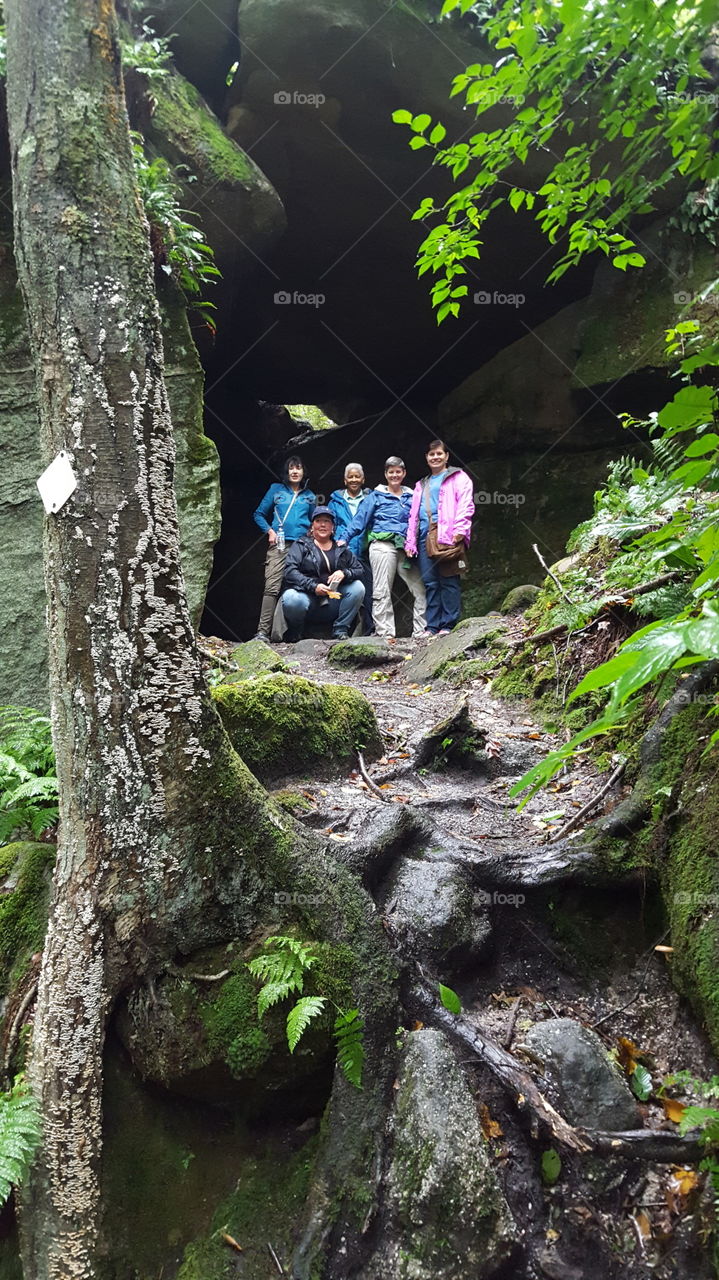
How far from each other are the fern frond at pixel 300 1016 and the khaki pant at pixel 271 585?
8.01 metres

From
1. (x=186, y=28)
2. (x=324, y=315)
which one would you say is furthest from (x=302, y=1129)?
(x=324, y=315)

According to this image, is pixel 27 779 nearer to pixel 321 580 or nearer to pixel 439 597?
pixel 321 580

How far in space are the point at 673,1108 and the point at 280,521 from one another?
862 centimetres

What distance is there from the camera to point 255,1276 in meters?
2.33

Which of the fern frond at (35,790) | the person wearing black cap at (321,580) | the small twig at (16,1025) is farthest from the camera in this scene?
the person wearing black cap at (321,580)

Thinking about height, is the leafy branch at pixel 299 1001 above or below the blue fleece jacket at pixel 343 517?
below

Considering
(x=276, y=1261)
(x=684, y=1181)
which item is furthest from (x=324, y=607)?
(x=684, y=1181)

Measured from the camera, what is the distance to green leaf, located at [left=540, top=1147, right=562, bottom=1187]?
2.39m

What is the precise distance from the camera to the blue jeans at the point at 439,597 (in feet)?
30.8

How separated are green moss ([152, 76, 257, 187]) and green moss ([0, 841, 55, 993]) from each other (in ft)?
23.6

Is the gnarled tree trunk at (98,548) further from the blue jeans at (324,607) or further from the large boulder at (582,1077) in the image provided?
the blue jeans at (324,607)

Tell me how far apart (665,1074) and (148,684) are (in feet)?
7.72

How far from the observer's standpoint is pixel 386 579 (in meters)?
10.0

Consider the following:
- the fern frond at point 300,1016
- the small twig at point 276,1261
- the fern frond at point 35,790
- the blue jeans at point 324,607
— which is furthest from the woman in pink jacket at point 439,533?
the small twig at point 276,1261
